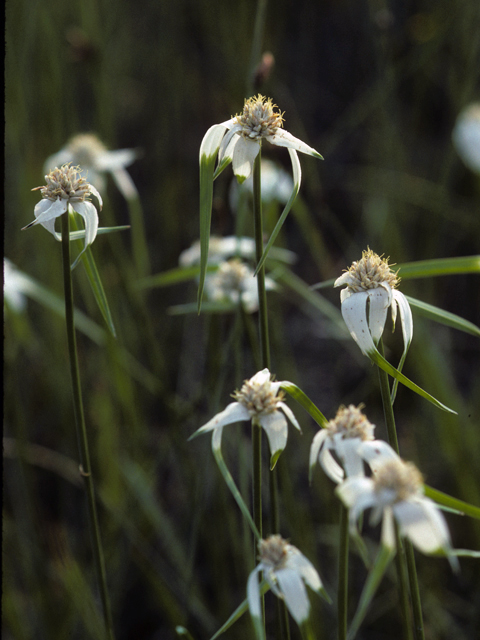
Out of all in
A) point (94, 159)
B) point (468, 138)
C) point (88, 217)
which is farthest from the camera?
point (468, 138)

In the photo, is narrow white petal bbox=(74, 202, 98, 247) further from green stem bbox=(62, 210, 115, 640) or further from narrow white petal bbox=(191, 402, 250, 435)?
narrow white petal bbox=(191, 402, 250, 435)

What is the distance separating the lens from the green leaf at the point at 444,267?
34 centimetres

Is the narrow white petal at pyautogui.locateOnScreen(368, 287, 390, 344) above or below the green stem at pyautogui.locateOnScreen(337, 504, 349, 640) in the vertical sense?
above

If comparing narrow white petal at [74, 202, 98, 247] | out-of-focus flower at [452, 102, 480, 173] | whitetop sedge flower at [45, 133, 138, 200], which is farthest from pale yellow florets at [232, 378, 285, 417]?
out-of-focus flower at [452, 102, 480, 173]

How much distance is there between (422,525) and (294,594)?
73mm

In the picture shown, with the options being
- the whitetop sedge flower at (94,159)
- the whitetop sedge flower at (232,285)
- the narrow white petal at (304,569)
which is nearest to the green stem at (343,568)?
the narrow white petal at (304,569)

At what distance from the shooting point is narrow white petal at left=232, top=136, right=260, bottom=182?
0.33 m

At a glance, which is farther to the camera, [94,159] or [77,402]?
[94,159]

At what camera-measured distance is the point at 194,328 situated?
4.76ft

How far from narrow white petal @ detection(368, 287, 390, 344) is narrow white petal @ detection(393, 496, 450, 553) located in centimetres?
10

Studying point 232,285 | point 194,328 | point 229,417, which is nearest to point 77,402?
point 229,417

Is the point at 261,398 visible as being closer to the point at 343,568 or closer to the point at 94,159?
the point at 343,568

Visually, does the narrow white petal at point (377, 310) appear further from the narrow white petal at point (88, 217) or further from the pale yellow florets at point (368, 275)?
the narrow white petal at point (88, 217)

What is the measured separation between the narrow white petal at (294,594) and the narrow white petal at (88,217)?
186 mm
